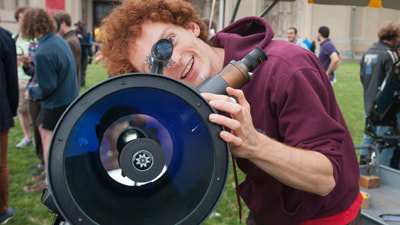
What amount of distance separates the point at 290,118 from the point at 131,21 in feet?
2.19

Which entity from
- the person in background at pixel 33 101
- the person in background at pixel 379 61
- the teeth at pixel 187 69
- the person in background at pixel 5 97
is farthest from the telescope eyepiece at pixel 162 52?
the person in background at pixel 379 61

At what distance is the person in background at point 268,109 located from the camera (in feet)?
3.31

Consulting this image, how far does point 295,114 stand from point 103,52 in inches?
36.3

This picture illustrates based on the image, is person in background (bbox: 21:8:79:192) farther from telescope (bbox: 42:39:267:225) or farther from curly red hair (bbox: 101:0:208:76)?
telescope (bbox: 42:39:267:225)

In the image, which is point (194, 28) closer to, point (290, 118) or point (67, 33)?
point (290, 118)

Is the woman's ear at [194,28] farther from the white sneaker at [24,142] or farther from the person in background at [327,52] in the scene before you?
the person in background at [327,52]

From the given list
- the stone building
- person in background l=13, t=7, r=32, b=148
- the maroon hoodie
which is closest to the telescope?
the maroon hoodie

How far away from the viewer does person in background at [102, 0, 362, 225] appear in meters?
1.01

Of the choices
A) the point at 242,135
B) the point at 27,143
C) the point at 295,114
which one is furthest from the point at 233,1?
the point at 27,143

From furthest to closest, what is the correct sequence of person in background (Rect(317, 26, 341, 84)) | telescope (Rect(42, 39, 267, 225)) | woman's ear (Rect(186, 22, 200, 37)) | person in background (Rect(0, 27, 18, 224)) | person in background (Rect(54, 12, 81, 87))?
person in background (Rect(317, 26, 341, 84)) → person in background (Rect(54, 12, 81, 87)) → person in background (Rect(0, 27, 18, 224)) → woman's ear (Rect(186, 22, 200, 37)) → telescope (Rect(42, 39, 267, 225))

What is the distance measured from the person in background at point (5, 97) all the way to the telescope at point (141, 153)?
2500 mm

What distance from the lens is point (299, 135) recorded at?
1.11 meters

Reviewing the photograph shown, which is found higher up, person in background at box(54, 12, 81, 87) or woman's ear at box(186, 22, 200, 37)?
woman's ear at box(186, 22, 200, 37)

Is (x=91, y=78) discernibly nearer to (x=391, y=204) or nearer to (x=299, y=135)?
(x=391, y=204)
